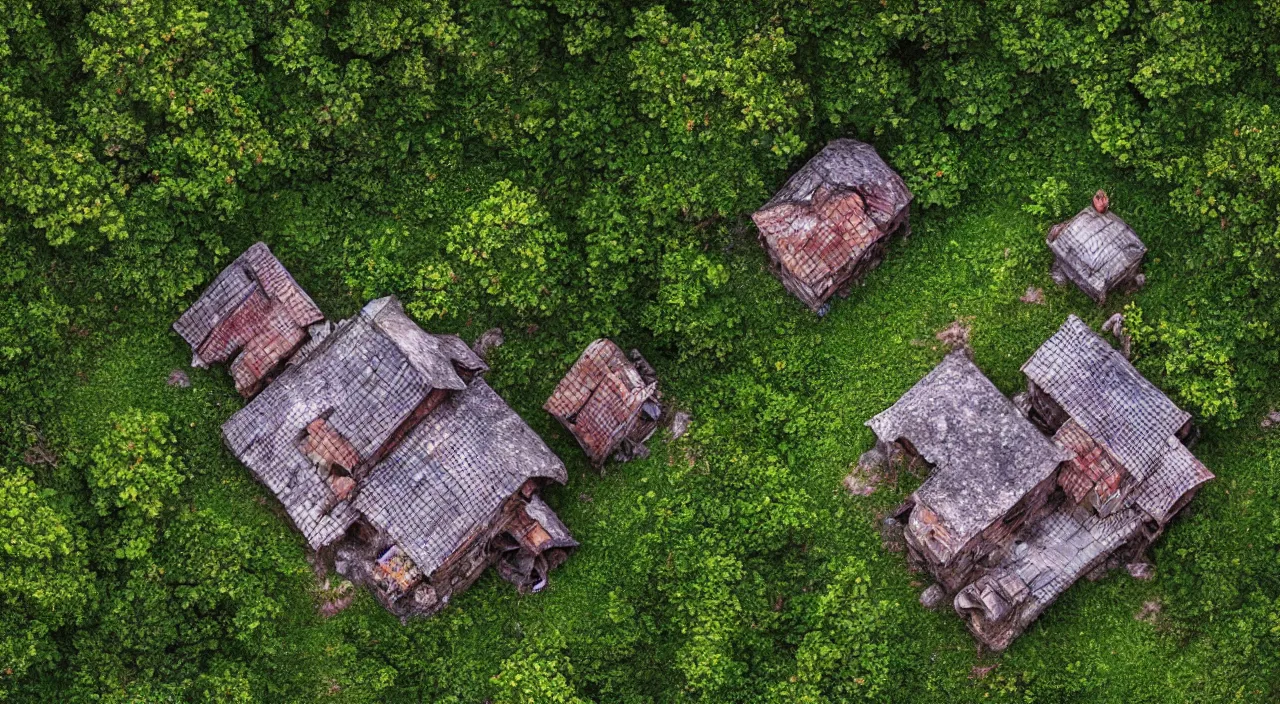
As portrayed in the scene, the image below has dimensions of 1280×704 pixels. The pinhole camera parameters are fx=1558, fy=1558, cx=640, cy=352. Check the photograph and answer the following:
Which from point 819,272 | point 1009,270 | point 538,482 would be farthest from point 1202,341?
point 538,482

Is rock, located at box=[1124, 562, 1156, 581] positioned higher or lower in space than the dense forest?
lower

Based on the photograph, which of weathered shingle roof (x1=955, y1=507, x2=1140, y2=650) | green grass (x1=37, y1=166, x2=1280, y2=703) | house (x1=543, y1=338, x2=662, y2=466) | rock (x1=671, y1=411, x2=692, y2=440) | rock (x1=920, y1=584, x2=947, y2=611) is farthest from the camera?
rock (x1=671, y1=411, x2=692, y2=440)

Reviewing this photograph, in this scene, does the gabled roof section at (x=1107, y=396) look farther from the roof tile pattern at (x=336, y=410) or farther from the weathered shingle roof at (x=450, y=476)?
the roof tile pattern at (x=336, y=410)

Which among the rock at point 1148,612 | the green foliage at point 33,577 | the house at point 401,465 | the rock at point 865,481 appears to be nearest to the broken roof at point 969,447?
the rock at point 865,481

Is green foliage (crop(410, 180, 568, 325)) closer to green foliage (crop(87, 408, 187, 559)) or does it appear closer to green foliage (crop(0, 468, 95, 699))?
green foliage (crop(87, 408, 187, 559))

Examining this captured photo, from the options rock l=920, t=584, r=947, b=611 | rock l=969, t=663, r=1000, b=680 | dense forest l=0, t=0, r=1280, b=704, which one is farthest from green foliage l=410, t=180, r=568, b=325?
rock l=969, t=663, r=1000, b=680

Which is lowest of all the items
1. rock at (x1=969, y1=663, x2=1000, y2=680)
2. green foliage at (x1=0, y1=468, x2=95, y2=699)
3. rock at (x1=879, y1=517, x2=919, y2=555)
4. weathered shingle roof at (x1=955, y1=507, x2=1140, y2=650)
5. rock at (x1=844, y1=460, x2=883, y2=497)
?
rock at (x1=969, y1=663, x2=1000, y2=680)

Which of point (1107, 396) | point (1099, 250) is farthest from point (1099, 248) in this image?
point (1107, 396)
